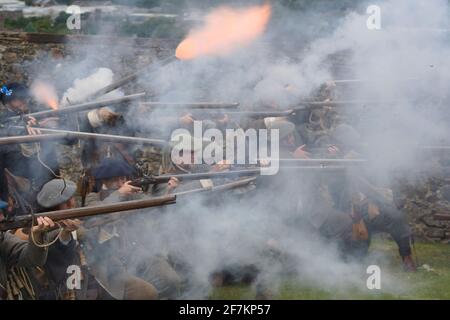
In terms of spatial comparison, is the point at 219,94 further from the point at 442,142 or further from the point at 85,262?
the point at 85,262

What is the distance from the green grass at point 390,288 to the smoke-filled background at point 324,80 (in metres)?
0.26

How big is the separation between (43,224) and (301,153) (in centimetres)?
376

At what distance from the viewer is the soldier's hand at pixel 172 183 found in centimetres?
730

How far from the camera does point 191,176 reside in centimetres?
732

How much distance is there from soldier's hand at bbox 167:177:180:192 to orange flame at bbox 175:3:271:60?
2521 millimetres

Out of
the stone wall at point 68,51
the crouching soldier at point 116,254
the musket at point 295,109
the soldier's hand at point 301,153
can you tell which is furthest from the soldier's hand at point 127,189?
the stone wall at point 68,51

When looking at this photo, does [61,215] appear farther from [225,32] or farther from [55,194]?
[225,32]

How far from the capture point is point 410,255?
8594 mm

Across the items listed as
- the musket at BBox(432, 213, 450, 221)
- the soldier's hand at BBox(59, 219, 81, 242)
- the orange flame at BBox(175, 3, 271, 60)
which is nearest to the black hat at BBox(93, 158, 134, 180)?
the soldier's hand at BBox(59, 219, 81, 242)

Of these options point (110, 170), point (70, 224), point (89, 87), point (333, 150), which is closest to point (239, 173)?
point (110, 170)

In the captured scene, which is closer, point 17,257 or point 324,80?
point 17,257

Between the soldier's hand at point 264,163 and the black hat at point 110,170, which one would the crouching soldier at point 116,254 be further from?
the soldier's hand at point 264,163

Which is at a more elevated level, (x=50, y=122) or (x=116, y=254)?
(x=50, y=122)
